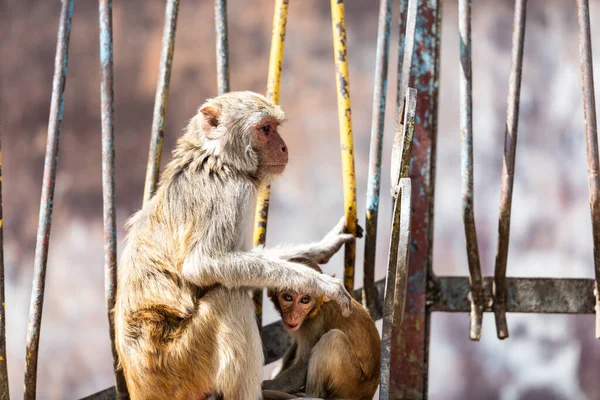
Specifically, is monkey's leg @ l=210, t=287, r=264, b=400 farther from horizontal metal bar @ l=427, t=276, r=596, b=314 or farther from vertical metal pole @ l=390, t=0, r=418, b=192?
horizontal metal bar @ l=427, t=276, r=596, b=314

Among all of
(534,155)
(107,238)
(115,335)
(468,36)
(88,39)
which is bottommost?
(115,335)

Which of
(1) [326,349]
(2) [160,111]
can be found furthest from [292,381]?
(2) [160,111]

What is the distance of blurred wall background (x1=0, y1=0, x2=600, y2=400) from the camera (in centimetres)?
614

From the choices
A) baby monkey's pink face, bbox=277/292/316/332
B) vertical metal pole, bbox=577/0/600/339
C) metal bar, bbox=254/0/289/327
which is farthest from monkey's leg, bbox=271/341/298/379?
vertical metal pole, bbox=577/0/600/339

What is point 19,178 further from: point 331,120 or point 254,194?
point 254,194

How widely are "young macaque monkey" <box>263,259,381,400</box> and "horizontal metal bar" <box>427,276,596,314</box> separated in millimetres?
448

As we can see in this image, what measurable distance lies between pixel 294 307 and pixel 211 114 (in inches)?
34.6

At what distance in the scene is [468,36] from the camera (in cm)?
364

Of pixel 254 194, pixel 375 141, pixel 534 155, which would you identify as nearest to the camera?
pixel 254 194

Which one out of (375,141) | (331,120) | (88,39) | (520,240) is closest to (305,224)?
(331,120)

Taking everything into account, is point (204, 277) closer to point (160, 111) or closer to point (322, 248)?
point (322, 248)

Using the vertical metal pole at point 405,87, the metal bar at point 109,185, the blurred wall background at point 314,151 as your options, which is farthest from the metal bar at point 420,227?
the blurred wall background at point 314,151

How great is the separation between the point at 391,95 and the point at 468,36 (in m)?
2.77

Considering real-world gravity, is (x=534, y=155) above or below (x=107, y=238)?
above
